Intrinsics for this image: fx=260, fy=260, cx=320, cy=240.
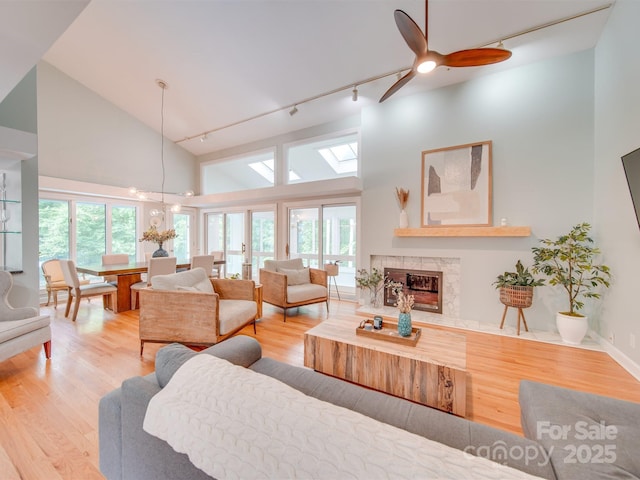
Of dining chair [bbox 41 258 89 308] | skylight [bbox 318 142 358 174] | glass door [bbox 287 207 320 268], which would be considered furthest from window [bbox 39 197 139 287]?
skylight [bbox 318 142 358 174]

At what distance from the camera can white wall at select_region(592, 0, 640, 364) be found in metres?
2.38

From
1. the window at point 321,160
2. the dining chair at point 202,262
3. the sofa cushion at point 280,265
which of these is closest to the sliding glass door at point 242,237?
the window at point 321,160

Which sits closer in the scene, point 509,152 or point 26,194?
point 26,194

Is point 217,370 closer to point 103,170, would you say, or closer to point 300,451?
point 300,451

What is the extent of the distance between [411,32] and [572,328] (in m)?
3.52

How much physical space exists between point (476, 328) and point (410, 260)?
4.32 feet

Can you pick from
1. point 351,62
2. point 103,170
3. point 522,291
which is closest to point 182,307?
point 351,62

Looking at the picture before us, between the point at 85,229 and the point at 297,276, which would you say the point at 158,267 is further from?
the point at 85,229

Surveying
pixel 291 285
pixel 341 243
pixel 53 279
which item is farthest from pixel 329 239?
pixel 53 279

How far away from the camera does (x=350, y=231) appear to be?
16.8 feet

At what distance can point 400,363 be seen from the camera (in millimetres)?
1936

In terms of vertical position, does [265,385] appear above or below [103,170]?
below

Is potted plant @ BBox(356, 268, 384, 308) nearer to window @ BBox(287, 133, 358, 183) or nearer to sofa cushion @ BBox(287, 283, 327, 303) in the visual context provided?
sofa cushion @ BBox(287, 283, 327, 303)

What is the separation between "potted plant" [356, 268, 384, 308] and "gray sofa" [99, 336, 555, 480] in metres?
3.10
